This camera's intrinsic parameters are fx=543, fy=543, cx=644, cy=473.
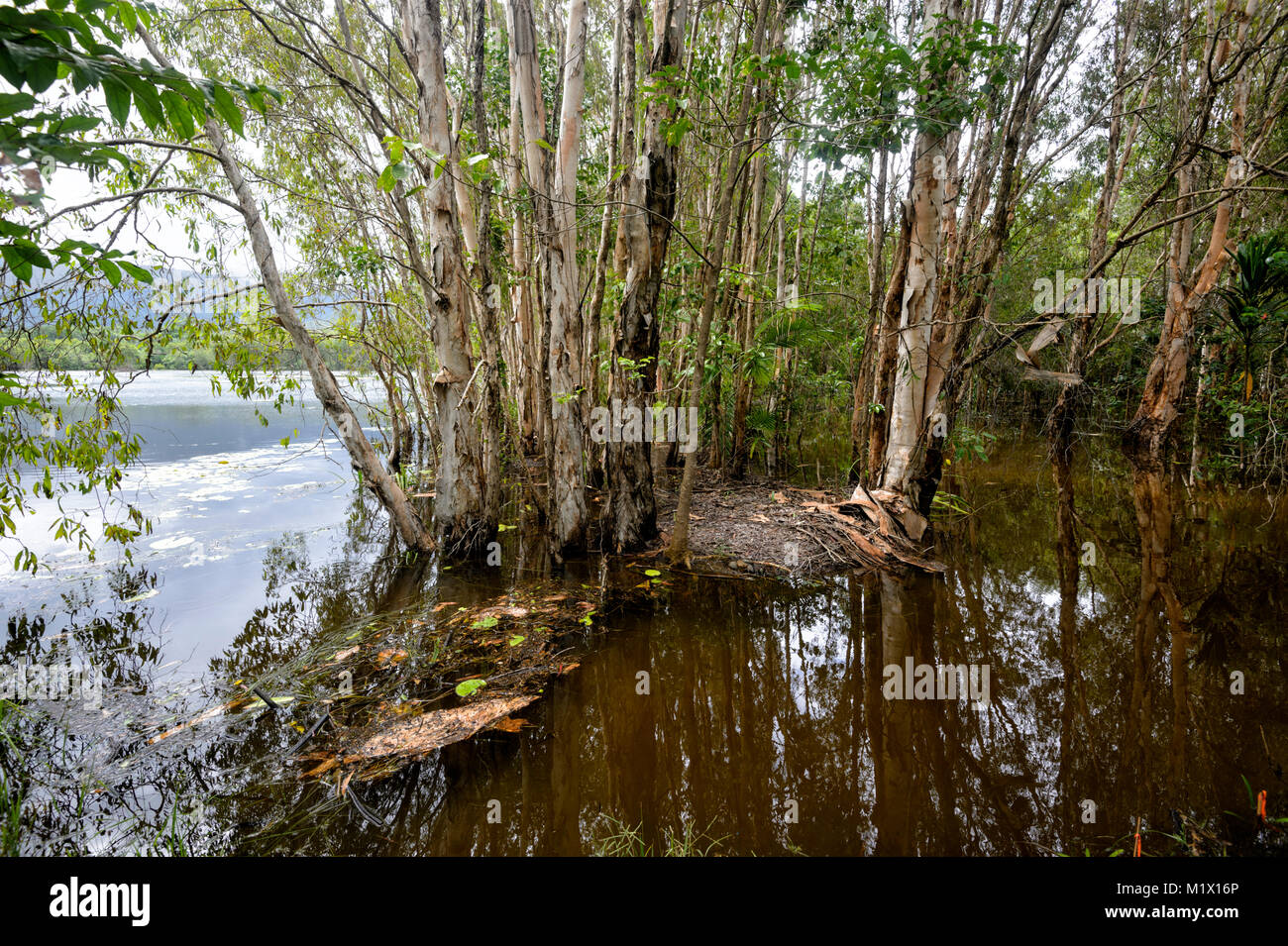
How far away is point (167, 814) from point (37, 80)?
Result: 9.44 feet

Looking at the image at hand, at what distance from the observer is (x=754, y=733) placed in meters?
3.16

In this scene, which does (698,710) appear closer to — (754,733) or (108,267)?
(754,733)

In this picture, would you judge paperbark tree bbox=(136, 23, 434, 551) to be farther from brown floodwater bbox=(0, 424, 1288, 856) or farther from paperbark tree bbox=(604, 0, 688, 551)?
paperbark tree bbox=(604, 0, 688, 551)

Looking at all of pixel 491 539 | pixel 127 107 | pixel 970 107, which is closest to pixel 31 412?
pixel 127 107

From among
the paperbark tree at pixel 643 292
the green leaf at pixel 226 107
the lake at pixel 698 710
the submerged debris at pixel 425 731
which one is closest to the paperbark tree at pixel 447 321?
the lake at pixel 698 710

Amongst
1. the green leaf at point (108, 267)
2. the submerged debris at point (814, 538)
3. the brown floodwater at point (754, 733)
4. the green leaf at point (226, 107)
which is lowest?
the brown floodwater at point (754, 733)

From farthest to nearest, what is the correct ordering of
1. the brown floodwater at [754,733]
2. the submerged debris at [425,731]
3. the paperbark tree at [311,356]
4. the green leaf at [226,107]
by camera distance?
the paperbark tree at [311,356] → the submerged debris at [425,731] → the brown floodwater at [754,733] → the green leaf at [226,107]

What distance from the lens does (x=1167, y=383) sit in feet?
27.1

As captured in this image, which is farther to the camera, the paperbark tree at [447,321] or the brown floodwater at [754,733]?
the paperbark tree at [447,321]

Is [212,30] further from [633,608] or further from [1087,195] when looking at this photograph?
[1087,195]

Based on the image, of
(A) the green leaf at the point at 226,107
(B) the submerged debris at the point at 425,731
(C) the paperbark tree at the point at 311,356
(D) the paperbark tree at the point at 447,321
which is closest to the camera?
(A) the green leaf at the point at 226,107

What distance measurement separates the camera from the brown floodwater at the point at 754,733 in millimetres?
2398

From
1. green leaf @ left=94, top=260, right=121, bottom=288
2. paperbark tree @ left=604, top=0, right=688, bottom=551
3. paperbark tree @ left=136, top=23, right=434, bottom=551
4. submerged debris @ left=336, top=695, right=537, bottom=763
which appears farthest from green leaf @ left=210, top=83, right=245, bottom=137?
paperbark tree @ left=136, top=23, right=434, bottom=551

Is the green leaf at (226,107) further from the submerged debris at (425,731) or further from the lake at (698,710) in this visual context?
the submerged debris at (425,731)
